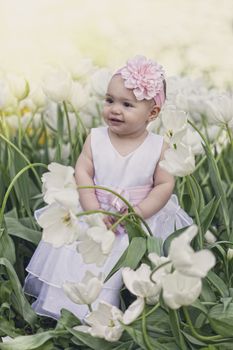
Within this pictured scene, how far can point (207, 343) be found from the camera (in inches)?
72.5

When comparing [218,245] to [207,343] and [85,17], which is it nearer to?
[207,343]

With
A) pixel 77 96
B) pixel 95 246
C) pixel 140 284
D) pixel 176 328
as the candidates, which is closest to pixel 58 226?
pixel 95 246

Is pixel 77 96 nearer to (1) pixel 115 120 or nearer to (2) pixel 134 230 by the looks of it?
(1) pixel 115 120

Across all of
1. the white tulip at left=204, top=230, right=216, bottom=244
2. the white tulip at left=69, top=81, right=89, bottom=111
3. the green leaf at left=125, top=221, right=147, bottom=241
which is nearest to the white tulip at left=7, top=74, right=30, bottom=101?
the white tulip at left=69, top=81, right=89, bottom=111

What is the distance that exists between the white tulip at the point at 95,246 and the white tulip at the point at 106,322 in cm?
13

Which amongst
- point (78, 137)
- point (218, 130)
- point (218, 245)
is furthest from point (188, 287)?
point (218, 130)

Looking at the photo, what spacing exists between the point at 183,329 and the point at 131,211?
0.26 m

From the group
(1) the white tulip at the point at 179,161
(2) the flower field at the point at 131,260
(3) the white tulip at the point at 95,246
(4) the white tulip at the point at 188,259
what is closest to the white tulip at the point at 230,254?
(2) the flower field at the point at 131,260

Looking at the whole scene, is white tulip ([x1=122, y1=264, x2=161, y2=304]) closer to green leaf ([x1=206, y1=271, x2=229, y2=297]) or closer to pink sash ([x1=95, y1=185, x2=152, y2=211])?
green leaf ([x1=206, y1=271, x2=229, y2=297])

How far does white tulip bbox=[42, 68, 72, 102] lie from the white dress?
0.92 ft

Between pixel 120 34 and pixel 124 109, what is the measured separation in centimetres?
435

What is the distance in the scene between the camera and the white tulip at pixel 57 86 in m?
2.41

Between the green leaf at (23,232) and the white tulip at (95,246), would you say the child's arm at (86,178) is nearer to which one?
the green leaf at (23,232)

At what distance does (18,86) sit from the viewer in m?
2.61
